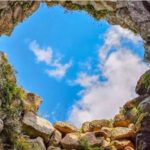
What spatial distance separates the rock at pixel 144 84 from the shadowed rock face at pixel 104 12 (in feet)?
17.1

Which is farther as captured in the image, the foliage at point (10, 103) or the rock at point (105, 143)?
the rock at point (105, 143)

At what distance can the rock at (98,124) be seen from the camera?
29.4 m

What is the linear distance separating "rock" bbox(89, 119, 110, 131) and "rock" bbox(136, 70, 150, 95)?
4447mm

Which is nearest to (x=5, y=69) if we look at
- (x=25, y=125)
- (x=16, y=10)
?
(x=25, y=125)

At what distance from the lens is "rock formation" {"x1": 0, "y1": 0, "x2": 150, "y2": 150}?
2027cm

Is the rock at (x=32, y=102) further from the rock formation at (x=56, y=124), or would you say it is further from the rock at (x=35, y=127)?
the rock at (x=35, y=127)

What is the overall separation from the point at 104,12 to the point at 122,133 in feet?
36.0

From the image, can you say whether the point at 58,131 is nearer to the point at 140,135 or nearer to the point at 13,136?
A: the point at 13,136

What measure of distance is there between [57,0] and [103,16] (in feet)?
7.14

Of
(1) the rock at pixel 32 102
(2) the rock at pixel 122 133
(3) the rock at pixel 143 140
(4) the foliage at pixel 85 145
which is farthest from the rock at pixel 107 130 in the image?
(3) the rock at pixel 143 140

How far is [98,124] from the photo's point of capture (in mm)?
29531

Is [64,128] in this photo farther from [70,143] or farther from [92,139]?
[92,139]

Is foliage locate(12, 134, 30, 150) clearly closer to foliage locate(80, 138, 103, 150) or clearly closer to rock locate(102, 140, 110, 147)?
foliage locate(80, 138, 103, 150)

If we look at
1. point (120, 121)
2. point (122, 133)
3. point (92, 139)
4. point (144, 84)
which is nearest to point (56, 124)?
point (92, 139)
